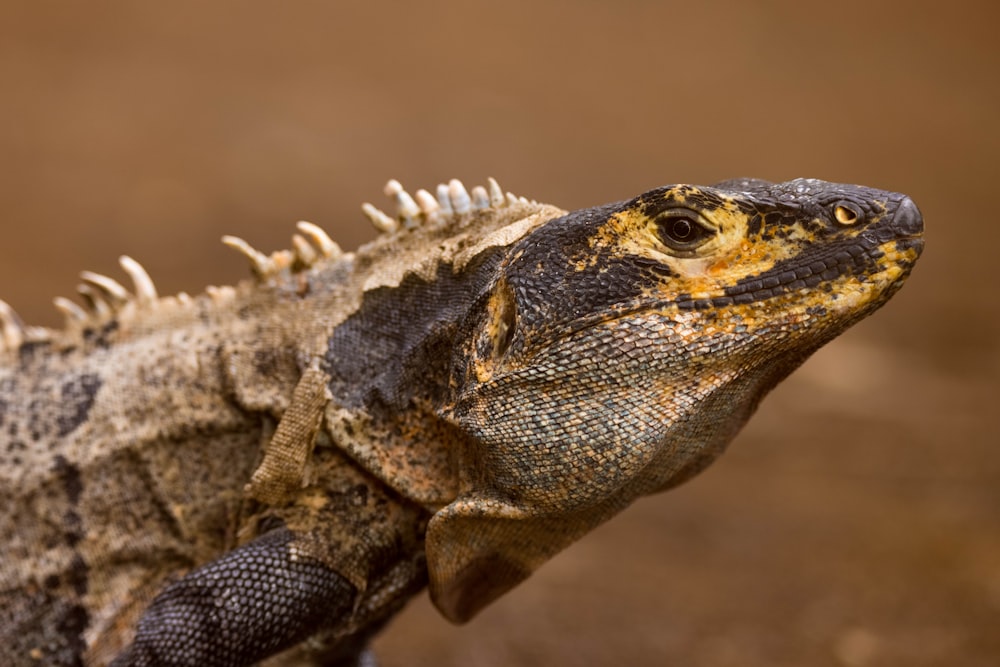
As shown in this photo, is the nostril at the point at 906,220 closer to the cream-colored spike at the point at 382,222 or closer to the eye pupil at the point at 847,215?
the eye pupil at the point at 847,215

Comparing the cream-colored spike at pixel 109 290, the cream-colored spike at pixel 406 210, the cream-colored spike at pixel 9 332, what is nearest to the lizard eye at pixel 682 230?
the cream-colored spike at pixel 406 210

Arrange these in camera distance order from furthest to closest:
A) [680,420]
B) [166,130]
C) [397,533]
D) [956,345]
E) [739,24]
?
[739,24] → [166,130] → [956,345] → [397,533] → [680,420]

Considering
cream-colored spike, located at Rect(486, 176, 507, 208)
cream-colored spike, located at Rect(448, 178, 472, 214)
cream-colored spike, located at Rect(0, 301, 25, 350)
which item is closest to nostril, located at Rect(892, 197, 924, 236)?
cream-colored spike, located at Rect(486, 176, 507, 208)

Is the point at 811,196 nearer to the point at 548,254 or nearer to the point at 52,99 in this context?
the point at 548,254

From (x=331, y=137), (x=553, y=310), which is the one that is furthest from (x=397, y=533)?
(x=331, y=137)

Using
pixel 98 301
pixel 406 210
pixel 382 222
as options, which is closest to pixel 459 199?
pixel 406 210

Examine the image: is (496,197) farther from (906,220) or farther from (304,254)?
(906,220)
